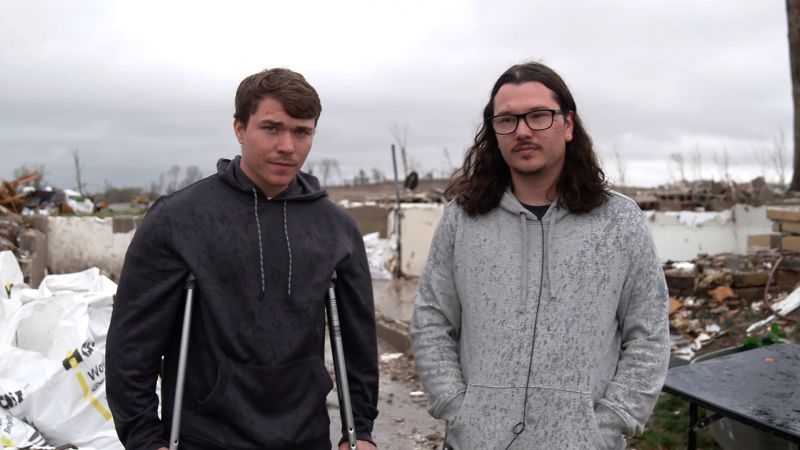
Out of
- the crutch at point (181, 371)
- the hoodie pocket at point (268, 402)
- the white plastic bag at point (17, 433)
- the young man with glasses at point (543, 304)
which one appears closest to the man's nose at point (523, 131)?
the young man with glasses at point (543, 304)

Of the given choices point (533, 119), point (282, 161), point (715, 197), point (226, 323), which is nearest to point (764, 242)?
point (715, 197)

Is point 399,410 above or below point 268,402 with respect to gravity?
below

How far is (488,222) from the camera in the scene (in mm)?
2229

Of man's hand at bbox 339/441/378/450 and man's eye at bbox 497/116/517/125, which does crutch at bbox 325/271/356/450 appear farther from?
man's eye at bbox 497/116/517/125

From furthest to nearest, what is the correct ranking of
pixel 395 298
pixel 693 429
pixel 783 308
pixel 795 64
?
pixel 795 64 → pixel 395 298 → pixel 783 308 → pixel 693 429

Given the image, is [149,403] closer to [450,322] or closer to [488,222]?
[450,322]

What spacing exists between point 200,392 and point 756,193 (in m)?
12.8

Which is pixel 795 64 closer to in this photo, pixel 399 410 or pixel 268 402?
pixel 399 410

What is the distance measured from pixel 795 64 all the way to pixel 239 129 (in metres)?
14.6

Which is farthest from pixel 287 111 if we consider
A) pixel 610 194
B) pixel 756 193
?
pixel 756 193

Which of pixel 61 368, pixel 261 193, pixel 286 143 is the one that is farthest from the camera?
pixel 61 368

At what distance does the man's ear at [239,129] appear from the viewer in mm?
2205

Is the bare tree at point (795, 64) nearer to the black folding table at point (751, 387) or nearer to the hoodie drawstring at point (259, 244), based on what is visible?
the black folding table at point (751, 387)

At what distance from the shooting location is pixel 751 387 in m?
3.55
